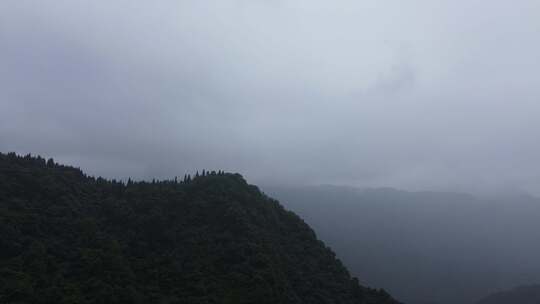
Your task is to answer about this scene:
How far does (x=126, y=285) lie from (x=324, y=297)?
83.7 ft

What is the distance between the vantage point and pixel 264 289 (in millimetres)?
59188

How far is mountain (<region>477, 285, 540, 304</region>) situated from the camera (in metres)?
145

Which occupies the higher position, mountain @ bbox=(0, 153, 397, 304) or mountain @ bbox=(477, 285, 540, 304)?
mountain @ bbox=(0, 153, 397, 304)

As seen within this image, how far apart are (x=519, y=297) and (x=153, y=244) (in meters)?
120

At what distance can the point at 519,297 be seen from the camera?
149 metres

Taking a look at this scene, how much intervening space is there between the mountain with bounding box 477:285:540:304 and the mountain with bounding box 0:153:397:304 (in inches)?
3462

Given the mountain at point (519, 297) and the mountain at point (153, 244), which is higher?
the mountain at point (153, 244)

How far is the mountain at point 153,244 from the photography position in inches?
2125

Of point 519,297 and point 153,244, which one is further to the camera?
point 519,297

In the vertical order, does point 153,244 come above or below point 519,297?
above

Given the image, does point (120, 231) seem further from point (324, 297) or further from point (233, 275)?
point (324, 297)

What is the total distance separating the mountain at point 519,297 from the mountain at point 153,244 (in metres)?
87.9

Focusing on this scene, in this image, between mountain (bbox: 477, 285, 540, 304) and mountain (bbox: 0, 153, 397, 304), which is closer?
mountain (bbox: 0, 153, 397, 304)

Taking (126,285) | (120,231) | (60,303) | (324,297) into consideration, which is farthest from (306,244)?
(60,303)
